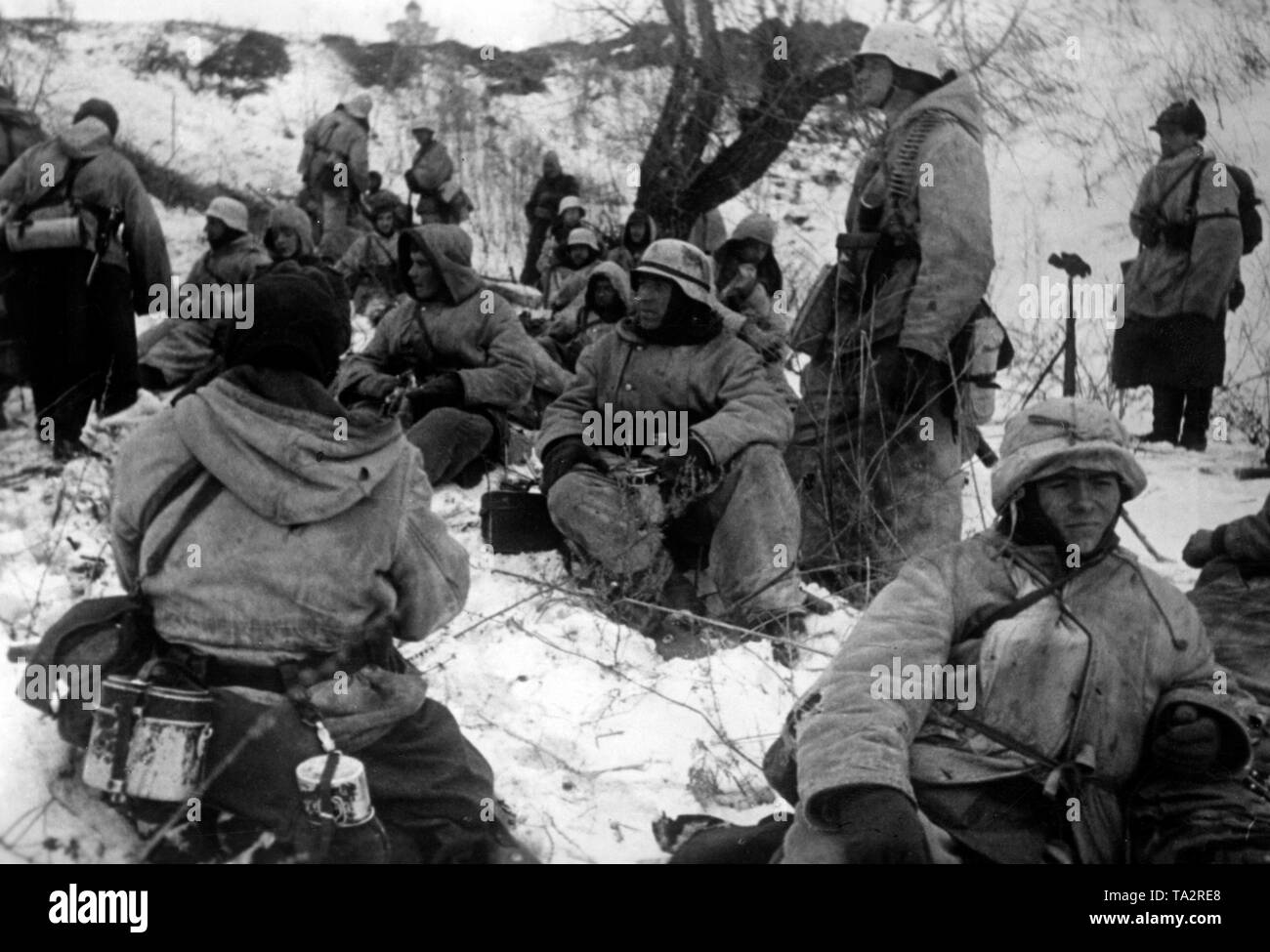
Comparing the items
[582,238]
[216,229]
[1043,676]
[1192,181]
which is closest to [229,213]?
[216,229]

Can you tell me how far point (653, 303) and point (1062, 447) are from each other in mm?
1993

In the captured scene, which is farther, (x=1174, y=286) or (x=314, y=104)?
(x=314, y=104)

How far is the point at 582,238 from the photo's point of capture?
7.66m

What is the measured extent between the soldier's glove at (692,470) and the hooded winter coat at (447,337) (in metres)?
1.21

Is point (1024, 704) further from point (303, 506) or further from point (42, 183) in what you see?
point (42, 183)

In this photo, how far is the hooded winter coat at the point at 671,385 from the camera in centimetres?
405

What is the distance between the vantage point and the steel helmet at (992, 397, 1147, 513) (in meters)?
2.37

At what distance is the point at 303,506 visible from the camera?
245 centimetres

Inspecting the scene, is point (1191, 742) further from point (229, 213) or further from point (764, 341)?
point (229, 213)

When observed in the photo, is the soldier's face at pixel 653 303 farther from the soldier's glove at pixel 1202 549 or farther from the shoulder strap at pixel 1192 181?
the shoulder strap at pixel 1192 181

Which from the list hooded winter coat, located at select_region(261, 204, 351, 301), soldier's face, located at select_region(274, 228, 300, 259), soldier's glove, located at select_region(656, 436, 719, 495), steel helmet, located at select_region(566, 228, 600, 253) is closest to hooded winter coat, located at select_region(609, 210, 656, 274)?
steel helmet, located at select_region(566, 228, 600, 253)

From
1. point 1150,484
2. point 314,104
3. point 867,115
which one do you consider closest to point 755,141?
point 867,115

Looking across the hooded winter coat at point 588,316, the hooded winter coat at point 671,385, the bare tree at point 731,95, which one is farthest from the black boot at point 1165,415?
the bare tree at point 731,95
